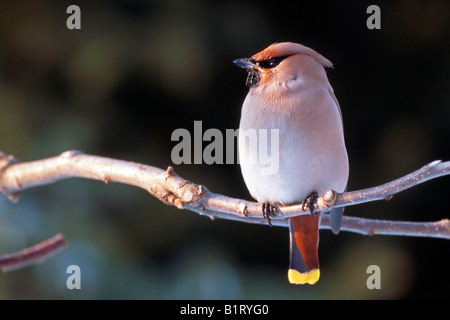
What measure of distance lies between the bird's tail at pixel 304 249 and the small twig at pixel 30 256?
2.34 ft

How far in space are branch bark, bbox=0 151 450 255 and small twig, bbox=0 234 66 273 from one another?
425 mm

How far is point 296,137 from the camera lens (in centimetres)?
130

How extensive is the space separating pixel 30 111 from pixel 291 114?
3.30 feet

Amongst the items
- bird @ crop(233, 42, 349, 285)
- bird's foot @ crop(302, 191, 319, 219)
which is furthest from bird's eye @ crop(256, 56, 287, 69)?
bird's foot @ crop(302, 191, 319, 219)

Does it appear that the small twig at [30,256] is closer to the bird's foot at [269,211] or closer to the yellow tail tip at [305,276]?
the bird's foot at [269,211]

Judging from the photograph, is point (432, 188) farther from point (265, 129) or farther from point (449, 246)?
point (265, 129)

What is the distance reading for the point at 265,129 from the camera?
1.33 meters

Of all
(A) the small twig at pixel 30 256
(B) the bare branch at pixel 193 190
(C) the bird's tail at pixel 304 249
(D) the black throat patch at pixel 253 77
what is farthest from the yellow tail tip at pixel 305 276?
(A) the small twig at pixel 30 256

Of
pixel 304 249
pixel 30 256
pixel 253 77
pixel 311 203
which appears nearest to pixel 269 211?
pixel 311 203

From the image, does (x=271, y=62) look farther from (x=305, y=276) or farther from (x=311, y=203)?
(x=305, y=276)

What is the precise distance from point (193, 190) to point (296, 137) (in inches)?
10.1

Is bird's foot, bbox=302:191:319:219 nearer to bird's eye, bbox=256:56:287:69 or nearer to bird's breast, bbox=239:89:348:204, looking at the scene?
bird's breast, bbox=239:89:348:204

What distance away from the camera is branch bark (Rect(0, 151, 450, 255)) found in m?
0.99
